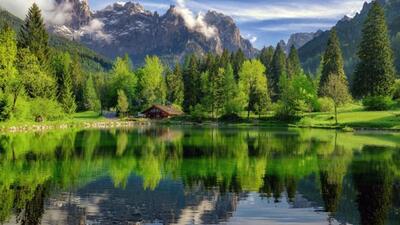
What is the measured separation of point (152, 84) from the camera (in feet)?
497

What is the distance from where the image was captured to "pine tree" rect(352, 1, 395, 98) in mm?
102375

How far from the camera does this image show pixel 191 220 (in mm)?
20469

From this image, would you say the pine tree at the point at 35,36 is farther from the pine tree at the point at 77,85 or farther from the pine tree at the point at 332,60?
the pine tree at the point at 332,60

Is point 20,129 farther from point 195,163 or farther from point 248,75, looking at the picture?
point 248,75

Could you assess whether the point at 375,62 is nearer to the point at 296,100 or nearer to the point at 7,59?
the point at 296,100

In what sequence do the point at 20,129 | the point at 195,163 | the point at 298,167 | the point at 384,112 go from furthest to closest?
1. the point at 384,112
2. the point at 20,129
3. the point at 195,163
4. the point at 298,167

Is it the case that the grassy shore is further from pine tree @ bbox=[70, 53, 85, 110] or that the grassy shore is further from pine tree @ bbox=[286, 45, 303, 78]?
A: pine tree @ bbox=[70, 53, 85, 110]

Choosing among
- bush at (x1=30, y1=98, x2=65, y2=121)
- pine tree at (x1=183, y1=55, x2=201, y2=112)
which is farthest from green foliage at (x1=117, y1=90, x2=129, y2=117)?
bush at (x1=30, y1=98, x2=65, y2=121)

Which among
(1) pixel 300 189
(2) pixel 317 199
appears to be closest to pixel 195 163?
(1) pixel 300 189

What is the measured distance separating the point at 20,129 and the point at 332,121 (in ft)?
186

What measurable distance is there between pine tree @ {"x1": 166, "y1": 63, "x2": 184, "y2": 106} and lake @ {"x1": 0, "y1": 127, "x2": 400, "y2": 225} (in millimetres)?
113234

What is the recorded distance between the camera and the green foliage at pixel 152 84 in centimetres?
15138

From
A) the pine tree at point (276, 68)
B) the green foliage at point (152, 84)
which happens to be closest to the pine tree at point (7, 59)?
the green foliage at point (152, 84)

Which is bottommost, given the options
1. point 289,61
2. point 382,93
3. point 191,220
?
point 191,220
